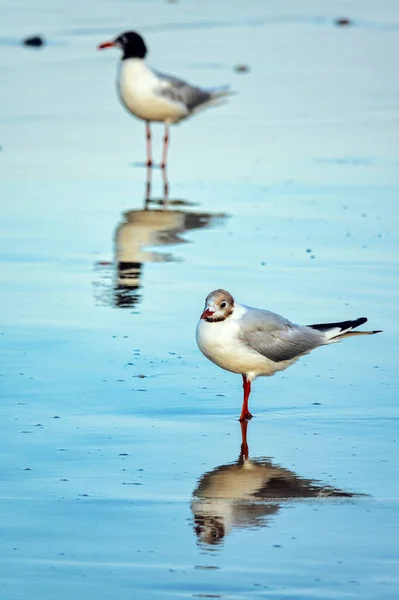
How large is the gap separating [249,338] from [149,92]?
9.13 metres

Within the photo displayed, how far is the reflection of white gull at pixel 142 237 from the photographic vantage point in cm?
1048

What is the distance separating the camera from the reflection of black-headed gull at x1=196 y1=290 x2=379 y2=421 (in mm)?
7594

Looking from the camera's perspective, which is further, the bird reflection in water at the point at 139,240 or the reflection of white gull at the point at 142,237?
the reflection of white gull at the point at 142,237

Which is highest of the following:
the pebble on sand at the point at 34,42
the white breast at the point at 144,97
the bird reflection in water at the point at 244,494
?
the pebble on sand at the point at 34,42

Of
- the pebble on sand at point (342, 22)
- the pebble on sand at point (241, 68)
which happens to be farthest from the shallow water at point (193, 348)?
the pebble on sand at point (342, 22)

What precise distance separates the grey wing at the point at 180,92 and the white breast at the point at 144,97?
61 millimetres

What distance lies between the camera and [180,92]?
16.7m

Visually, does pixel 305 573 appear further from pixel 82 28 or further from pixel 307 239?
pixel 82 28

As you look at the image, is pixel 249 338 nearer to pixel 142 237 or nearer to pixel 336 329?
pixel 336 329

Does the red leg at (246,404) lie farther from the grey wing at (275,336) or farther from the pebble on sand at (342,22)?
the pebble on sand at (342,22)

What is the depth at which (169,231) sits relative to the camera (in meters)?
12.2

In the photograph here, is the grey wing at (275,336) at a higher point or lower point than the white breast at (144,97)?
lower

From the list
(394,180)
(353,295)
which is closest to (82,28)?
(394,180)

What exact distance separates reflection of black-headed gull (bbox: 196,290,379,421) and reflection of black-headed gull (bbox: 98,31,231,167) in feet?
27.1
